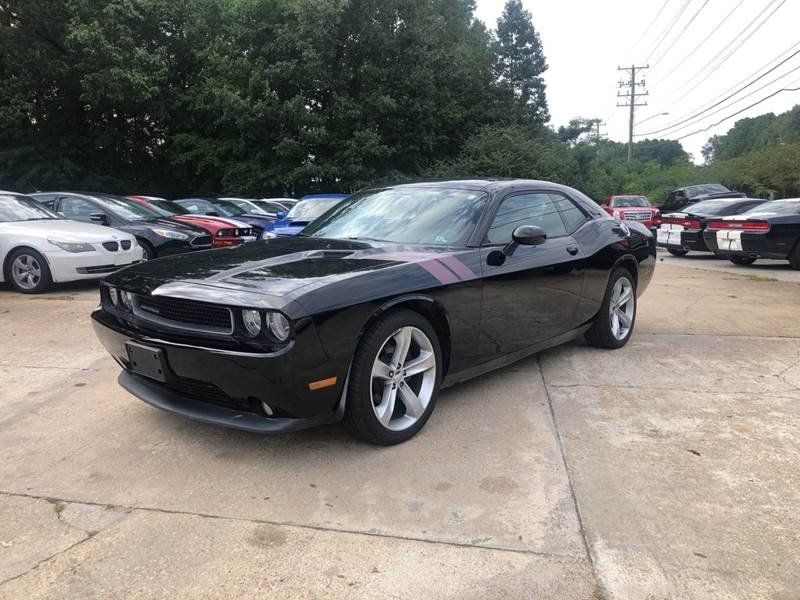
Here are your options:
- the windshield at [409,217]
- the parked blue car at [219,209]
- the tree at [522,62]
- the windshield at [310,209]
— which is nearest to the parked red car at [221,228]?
the windshield at [310,209]

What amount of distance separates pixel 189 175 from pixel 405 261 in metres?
26.0

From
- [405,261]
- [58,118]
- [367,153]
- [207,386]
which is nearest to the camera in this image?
[207,386]

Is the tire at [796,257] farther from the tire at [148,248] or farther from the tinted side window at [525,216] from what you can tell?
the tire at [148,248]

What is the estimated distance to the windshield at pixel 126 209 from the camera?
32.7 ft

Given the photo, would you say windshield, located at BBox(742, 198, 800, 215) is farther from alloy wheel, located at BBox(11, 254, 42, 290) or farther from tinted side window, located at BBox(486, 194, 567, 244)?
alloy wheel, located at BBox(11, 254, 42, 290)

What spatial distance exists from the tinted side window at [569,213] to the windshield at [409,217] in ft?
3.34

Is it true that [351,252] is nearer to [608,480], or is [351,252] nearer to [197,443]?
[197,443]

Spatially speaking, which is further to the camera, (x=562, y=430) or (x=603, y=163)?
(x=603, y=163)

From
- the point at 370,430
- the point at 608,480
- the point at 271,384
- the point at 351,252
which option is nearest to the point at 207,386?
the point at 271,384

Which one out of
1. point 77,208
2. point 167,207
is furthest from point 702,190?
point 77,208

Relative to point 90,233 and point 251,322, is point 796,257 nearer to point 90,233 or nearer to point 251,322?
point 251,322

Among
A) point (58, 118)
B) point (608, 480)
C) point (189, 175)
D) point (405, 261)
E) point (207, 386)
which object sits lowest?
point (608, 480)

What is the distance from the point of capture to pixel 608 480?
293 cm

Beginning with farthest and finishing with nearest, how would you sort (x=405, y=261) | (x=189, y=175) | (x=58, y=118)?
(x=189, y=175) → (x=58, y=118) → (x=405, y=261)
